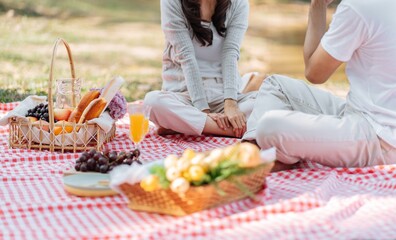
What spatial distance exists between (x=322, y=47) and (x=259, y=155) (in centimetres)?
69

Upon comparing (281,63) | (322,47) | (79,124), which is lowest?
(281,63)

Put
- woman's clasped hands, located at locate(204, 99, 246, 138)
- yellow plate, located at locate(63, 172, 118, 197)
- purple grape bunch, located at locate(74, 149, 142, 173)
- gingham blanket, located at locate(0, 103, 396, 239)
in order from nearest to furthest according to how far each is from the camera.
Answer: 1. gingham blanket, located at locate(0, 103, 396, 239)
2. yellow plate, located at locate(63, 172, 118, 197)
3. purple grape bunch, located at locate(74, 149, 142, 173)
4. woman's clasped hands, located at locate(204, 99, 246, 138)

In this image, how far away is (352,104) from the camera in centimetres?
300

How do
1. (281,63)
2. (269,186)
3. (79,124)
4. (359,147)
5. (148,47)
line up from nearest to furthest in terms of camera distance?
(269,186), (359,147), (79,124), (281,63), (148,47)

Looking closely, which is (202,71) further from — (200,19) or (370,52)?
(370,52)

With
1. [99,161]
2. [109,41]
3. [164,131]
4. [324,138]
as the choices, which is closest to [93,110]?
[164,131]

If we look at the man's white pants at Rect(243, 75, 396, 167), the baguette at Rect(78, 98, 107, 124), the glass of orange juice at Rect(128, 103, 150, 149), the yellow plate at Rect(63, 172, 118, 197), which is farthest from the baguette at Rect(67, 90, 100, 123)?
the man's white pants at Rect(243, 75, 396, 167)

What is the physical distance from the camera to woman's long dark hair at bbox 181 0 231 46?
3.80m

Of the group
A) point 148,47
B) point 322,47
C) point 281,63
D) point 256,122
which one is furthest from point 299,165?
point 148,47

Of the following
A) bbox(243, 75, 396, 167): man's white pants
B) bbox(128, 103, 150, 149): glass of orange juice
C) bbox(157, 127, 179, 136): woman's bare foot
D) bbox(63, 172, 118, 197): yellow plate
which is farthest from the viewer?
bbox(157, 127, 179, 136): woman's bare foot

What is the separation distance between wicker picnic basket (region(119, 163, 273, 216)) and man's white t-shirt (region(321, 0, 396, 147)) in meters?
0.66

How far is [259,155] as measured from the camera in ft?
7.84

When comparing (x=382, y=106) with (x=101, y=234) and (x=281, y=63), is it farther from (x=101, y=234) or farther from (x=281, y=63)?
(x=281, y=63)

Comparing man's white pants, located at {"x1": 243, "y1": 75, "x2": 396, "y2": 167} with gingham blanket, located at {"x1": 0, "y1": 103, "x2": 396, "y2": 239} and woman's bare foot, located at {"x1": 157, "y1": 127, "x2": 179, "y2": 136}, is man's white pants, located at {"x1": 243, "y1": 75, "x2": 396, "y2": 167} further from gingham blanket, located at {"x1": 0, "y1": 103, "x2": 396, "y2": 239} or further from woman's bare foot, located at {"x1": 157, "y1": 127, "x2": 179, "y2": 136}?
woman's bare foot, located at {"x1": 157, "y1": 127, "x2": 179, "y2": 136}
